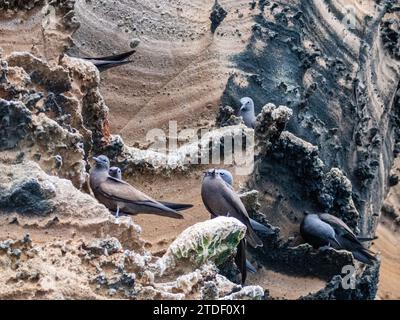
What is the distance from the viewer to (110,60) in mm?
8703

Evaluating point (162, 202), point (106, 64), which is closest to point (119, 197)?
point (162, 202)

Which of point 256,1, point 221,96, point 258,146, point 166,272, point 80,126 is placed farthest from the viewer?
point 256,1

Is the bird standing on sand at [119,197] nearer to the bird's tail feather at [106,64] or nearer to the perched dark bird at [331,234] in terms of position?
the perched dark bird at [331,234]

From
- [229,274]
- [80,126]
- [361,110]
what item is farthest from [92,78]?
[361,110]

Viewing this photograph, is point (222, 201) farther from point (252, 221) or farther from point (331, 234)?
point (331, 234)

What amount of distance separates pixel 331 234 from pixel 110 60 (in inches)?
105

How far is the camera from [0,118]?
5.92 metres

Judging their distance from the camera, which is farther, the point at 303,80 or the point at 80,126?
the point at 303,80

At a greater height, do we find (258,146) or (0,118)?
(0,118)

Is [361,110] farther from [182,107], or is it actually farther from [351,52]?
[182,107]

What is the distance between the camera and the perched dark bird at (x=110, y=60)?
8.40 meters

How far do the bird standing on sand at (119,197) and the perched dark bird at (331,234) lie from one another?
1.65 meters

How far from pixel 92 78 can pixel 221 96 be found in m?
2.11

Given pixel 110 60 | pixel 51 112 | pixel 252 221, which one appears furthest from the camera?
pixel 110 60
